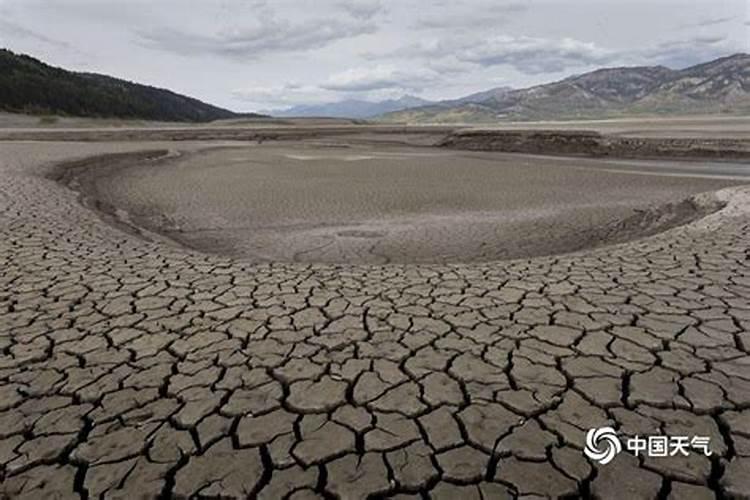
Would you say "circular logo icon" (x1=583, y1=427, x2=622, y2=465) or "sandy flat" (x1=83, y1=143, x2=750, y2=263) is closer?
"circular logo icon" (x1=583, y1=427, x2=622, y2=465)

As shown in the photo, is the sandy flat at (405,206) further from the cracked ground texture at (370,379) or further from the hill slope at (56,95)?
the hill slope at (56,95)

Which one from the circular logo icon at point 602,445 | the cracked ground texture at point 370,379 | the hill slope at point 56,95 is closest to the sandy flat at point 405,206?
the cracked ground texture at point 370,379

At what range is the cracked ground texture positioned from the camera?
209cm

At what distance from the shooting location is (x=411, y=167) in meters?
17.3

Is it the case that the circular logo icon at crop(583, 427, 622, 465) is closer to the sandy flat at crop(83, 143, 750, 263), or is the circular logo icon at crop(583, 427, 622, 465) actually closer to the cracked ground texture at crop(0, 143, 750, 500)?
the cracked ground texture at crop(0, 143, 750, 500)

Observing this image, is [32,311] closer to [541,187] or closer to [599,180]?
[541,187]

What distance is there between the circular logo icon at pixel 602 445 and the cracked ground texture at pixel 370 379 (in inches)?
2.1

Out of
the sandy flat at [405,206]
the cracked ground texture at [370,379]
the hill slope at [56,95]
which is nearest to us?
the cracked ground texture at [370,379]

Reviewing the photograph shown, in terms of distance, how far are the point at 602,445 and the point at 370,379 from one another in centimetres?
126

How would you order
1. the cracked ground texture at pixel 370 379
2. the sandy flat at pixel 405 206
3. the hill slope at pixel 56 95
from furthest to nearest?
the hill slope at pixel 56 95, the sandy flat at pixel 405 206, the cracked ground texture at pixel 370 379

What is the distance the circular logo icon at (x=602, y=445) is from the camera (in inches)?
85.3

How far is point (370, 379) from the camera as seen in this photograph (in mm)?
2869

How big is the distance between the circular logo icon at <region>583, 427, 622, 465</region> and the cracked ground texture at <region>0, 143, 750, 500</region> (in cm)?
5

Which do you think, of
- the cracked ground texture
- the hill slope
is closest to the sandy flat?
the cracked ground texture
